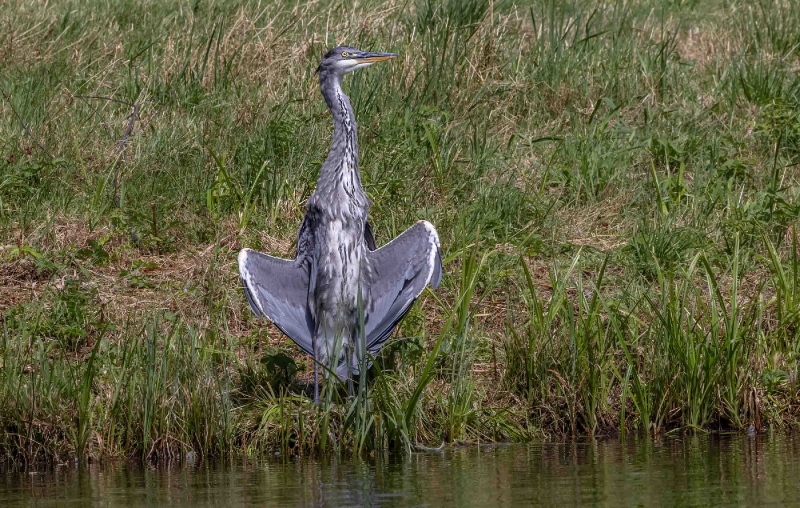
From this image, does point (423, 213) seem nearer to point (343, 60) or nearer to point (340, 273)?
point (343, 60)

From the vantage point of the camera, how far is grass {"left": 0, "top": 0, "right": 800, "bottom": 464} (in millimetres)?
6113

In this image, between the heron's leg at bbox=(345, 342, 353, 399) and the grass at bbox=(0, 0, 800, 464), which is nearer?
the grass at bbox=(0, 0, 800, 464)

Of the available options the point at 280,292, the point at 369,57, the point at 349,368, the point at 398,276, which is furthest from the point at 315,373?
the point at 369,57

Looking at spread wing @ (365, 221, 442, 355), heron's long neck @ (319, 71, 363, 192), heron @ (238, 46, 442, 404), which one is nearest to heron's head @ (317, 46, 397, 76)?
heron's long neck @ (319, 71, 363, 192)

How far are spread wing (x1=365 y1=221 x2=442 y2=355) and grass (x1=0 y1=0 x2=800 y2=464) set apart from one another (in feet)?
0.60

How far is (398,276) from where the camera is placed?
680 cm

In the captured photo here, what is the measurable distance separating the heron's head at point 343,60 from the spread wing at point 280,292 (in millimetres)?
1296

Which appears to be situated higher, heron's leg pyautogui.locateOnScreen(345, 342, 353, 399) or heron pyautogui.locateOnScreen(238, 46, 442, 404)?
heron pyautogui.locateOnScreen(238, 46, 442, 404)

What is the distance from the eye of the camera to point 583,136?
30.8ft

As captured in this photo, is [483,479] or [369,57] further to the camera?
[369,57]

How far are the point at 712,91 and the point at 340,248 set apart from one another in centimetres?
454

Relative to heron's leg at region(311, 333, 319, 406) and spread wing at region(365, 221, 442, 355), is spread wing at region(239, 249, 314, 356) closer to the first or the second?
heron's leg at region(311, 333, 319, 406)

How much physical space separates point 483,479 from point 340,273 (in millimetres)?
1848

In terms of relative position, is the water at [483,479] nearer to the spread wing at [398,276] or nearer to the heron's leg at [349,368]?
the heron's leg at [349,368]
